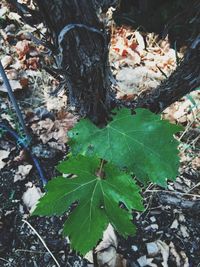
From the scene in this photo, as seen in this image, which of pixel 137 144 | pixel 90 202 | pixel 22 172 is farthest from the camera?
pixel 22 172

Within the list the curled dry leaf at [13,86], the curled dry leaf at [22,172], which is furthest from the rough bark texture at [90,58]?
the curled dry leaf at [13,86]

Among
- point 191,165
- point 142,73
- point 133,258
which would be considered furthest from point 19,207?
point 142,73

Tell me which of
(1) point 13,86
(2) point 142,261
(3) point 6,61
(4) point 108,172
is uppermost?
(3) point 6,61

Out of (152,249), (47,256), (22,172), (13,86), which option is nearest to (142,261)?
(152,249)

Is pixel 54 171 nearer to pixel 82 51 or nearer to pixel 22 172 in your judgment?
pixel 22 172

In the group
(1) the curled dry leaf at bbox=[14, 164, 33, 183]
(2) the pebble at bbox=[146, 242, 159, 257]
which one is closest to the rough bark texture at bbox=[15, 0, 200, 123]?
(1) the curled dry leaf at bbox=[14, 164, 33, 183]

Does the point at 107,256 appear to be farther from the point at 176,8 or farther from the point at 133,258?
the point at 176,8

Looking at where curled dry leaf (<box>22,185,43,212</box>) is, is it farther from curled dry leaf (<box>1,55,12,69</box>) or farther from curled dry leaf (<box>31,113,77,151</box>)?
curled dry leaf (<box>1,55,12,69</box>)
